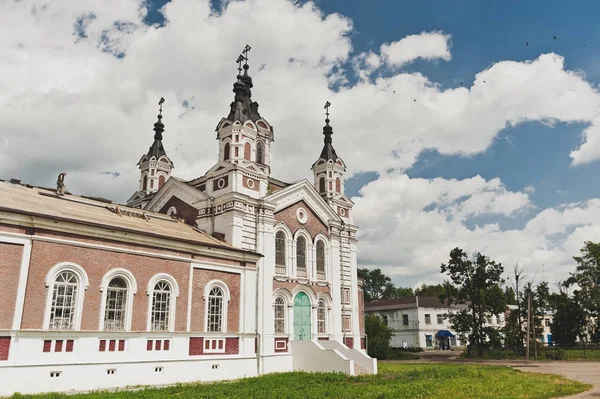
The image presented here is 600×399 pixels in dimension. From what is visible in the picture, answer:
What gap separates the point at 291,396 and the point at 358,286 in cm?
1884

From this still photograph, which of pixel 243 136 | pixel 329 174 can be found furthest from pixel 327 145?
pixel 243 136

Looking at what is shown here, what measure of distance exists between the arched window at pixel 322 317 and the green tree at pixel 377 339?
15.2 meters

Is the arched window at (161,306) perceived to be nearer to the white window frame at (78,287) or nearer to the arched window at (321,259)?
the white window frame at (78,287)

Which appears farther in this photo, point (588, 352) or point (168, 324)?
point (588, 352)

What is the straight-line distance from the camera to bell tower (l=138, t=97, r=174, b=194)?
33572mm

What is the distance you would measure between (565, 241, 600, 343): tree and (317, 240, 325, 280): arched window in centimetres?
3089

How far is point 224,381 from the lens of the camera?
21047 millimetres

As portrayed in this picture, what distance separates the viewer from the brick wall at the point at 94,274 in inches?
638

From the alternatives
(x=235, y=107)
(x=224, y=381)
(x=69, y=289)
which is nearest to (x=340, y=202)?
(x=235, y=107)

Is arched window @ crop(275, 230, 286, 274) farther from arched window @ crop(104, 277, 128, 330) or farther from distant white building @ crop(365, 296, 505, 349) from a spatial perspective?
distant white building @ crop(365, 296, 505, 349)

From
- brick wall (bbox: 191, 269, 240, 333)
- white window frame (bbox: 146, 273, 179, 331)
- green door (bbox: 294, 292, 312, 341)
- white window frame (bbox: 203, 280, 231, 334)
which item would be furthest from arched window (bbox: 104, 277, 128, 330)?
green door (bbox: 294, 292, 312, 341)

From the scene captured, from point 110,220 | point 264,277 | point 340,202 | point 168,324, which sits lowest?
point 168,324

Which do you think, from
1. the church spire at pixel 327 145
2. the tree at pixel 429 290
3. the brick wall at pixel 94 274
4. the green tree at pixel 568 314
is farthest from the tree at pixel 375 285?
the brick wall at pixel 94 274

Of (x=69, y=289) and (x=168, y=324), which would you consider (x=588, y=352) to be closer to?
(x=168, y=324)
